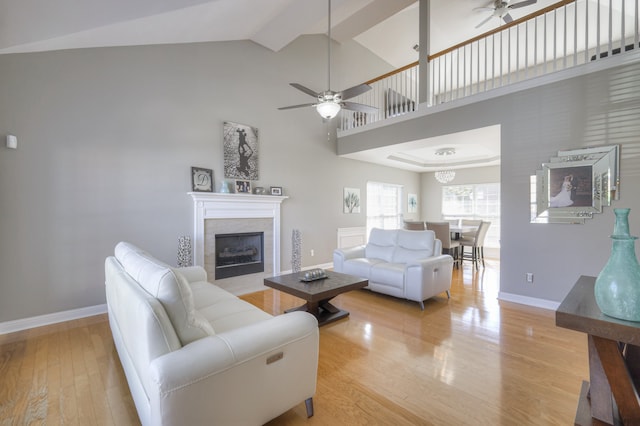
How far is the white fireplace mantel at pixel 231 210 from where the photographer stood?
13.5 ft

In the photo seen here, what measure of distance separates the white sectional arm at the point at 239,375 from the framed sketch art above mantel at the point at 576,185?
12.2 feet

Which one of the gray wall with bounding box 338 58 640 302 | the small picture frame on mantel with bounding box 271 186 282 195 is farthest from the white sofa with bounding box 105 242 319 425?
the gray wall with bounding box 338 58 640 302

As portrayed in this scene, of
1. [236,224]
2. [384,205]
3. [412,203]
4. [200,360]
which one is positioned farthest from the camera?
[412,203]

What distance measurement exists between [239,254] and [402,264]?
2.65 metres

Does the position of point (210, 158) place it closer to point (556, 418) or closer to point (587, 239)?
point (556, 418)

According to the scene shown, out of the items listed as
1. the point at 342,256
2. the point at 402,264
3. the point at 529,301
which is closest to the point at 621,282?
the point at 402,264

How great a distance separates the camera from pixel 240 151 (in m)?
A: 4.65

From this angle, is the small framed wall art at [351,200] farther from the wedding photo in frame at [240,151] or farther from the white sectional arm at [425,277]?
the white sectional arm at [425,277]

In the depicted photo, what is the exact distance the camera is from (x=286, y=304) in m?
3.86

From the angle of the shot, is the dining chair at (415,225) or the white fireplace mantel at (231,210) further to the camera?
the dining chair at (415,225)

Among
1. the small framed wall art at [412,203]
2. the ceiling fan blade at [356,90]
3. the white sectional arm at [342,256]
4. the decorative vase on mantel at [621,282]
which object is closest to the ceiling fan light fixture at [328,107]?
the ceiling fan blade at [356,90]

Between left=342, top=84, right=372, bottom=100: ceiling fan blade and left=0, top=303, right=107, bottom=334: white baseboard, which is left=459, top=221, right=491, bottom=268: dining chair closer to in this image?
left=342, top=84, right=372, bottom=100: ceiling fan blade

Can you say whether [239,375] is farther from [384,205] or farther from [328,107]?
[384,205]

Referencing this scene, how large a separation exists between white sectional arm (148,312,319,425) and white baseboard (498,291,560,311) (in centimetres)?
352
